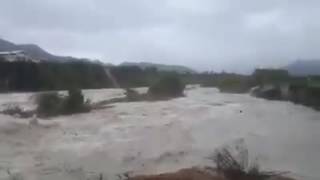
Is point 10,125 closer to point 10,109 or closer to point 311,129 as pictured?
point 10,109

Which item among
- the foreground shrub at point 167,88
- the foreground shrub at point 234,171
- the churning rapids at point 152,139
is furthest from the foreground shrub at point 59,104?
the foreground shrub at point 234,171

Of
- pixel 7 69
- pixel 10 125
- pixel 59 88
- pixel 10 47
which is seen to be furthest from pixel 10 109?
pixel 10 47

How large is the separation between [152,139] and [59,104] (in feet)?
46.3

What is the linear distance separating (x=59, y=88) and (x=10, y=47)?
185ft

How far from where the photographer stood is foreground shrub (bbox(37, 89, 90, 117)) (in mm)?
43719

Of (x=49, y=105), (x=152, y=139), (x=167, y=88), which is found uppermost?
(x=167, y=88)

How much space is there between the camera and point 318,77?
165 ft

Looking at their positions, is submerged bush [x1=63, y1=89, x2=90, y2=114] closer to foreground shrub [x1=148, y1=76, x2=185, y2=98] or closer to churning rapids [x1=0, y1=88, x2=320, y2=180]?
churning rapids [x1=0, y1=88, x2=320, y2=180]

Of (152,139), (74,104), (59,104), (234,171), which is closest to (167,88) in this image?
(74,104)

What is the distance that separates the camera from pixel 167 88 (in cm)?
6019

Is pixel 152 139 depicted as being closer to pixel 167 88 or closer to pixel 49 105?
pixel 49 105

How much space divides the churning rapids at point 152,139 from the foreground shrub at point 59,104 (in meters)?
1.52

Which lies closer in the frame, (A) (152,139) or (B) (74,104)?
(A) (152,139)

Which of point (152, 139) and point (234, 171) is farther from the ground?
Answer: point (234, 171)
